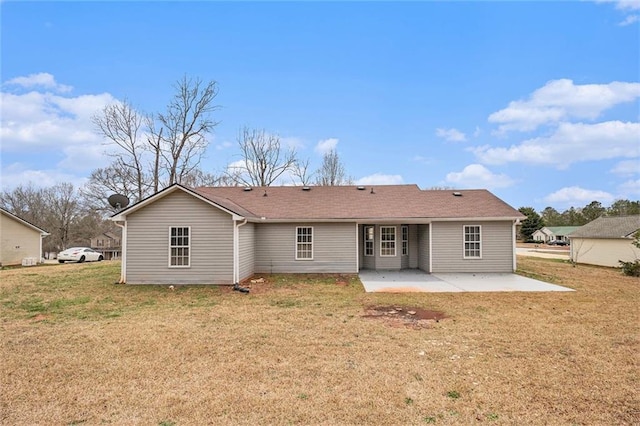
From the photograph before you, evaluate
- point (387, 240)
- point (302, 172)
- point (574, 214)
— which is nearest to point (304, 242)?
point (387, 240)

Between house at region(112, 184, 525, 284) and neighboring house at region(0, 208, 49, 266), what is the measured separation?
15835mm

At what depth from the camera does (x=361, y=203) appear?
16.2 m

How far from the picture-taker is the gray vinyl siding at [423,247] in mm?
15172

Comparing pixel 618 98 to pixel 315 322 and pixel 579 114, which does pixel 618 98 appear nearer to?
pixel 579 114

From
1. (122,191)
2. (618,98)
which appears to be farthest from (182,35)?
(618,98)

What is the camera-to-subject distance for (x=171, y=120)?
26484 millimetres

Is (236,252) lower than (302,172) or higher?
lower

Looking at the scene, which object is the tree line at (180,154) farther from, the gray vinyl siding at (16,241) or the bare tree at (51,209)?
the bare tree at (51,209)

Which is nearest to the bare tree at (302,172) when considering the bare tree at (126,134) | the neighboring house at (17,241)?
the bare tree at (126,134)

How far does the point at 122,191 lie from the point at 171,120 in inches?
291

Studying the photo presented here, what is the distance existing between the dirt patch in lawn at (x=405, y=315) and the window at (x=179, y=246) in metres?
6.98

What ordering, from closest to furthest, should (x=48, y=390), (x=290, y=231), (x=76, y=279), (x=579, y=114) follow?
(x=48, y=390) → (x=76, y=279) → (x=290, y=231) → (x=579, y=114)

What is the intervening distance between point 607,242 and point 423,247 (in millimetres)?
13135

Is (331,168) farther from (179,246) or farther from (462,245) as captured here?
(179,246)
